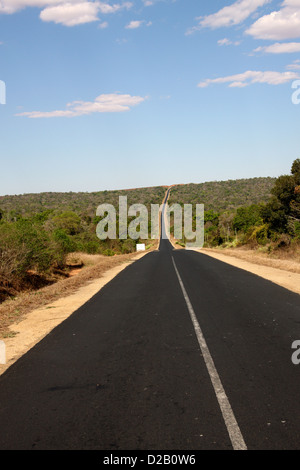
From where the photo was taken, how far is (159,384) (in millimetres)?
5258

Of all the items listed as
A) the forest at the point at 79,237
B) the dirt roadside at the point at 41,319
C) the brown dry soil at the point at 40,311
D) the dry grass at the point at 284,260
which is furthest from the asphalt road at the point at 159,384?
the dry grass at the point at 284,260

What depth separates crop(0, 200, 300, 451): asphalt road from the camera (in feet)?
12.9

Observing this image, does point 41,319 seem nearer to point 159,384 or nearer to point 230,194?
point 159,384

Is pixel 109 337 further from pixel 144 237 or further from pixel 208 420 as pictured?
pixel 144 237

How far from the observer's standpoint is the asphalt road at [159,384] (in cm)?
394

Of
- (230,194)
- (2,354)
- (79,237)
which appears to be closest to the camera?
(2,354)

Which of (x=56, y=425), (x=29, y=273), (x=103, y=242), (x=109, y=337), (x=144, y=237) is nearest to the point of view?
(x=56, y=425)

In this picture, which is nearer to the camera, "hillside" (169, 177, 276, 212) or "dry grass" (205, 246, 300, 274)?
"dry grass" (205, 246, 300, 274)

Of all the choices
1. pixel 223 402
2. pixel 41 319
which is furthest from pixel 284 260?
pixel 223 402

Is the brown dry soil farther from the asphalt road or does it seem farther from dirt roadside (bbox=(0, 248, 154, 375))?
the asphalt road

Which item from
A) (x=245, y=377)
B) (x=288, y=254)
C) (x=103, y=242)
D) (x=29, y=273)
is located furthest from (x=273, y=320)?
(x=103, y=242)

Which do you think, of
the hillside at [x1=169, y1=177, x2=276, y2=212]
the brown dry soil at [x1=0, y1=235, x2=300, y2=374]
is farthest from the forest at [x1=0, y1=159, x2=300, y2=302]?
the hillside at [x1=169, y1=177, x2=276, y2=212]

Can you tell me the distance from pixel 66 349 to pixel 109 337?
39.4 inches

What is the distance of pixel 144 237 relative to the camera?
83.1m
